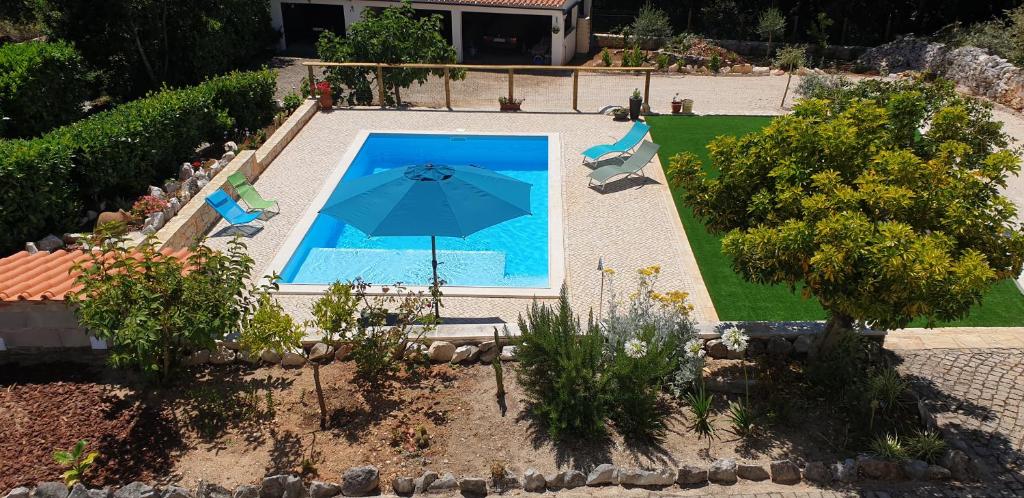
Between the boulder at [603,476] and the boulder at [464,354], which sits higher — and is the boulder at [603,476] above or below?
below

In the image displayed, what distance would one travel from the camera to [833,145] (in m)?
8.18

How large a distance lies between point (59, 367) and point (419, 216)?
16.0ft

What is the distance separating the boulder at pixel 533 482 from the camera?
7.44 metres

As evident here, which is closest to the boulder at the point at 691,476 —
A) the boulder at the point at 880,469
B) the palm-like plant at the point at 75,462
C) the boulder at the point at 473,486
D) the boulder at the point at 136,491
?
the boulder at the point at 880,469

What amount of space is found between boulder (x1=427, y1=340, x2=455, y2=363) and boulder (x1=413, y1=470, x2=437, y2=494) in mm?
2166

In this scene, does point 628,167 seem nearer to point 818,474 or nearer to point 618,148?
point 618,148

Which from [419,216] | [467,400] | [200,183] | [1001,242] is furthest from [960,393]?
[200,183]

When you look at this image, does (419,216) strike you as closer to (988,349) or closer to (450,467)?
(450,467)

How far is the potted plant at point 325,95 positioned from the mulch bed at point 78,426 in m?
13.4

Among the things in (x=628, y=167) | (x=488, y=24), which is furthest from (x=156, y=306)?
(x=488, y=24)

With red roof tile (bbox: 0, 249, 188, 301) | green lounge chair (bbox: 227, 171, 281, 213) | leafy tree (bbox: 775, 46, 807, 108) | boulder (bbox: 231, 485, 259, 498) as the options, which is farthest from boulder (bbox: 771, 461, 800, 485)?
leafy tree (bbox: 775, 46, 807, 108)

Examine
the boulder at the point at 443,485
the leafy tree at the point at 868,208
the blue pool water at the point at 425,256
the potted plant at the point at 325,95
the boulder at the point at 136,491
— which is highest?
the leafy tree at the point at 868,208

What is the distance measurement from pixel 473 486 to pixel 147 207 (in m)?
9.29

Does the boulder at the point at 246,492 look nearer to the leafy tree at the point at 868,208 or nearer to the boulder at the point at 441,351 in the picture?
the boulder at the point at 441,351
